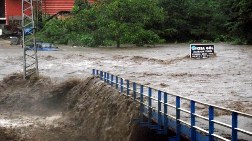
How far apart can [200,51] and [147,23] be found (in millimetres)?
15688

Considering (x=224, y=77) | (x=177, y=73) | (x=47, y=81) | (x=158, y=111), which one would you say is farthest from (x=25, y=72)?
(x=158, y=111)

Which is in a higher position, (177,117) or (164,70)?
(177,117)

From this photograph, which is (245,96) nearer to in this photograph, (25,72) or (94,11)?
(25,72)

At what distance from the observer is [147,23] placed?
54906 mm

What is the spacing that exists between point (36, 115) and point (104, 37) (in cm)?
2504

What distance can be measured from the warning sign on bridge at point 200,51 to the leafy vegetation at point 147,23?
36.0 feet

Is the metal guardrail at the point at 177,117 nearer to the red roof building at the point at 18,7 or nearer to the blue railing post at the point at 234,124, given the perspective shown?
the blue railing post at the point at 234,124

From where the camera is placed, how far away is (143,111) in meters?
17.5

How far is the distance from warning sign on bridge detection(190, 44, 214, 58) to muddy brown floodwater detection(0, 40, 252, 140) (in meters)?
0.63

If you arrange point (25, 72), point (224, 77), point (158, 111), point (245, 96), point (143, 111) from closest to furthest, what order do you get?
point (158, 111) → point (143, 111) → point (245, 96) → point (224, 77) → point (25, 72)

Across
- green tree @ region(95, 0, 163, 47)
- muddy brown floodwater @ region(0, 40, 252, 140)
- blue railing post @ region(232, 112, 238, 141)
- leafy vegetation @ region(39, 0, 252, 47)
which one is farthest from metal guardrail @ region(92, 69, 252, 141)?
leafy vegetation @ region(39, 0, 252, 47)

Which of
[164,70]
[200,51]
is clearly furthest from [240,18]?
[164,70]

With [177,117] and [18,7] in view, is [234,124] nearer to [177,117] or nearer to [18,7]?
[177,117]

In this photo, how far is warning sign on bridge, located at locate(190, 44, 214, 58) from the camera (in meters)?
39.7
